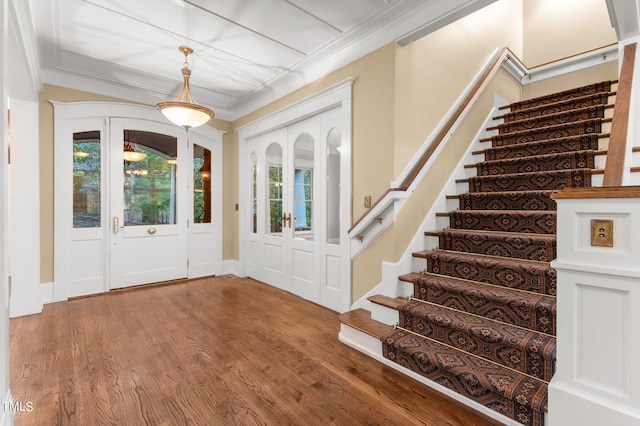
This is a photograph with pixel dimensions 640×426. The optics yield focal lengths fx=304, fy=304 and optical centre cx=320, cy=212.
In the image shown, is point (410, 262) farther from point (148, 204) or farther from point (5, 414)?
point (148, 204)

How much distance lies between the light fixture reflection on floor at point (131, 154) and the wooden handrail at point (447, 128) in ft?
11.1

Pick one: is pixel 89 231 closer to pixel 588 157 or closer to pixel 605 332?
pixel 605 332

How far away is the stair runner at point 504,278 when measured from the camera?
175 cm

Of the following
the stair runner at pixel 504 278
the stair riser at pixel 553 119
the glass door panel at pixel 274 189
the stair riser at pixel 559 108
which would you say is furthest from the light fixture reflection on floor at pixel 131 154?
the stair riser at pixel 559 108

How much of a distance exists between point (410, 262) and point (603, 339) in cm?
155

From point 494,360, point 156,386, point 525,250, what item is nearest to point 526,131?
point 525,250

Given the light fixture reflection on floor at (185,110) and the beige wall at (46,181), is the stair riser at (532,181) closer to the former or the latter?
the light fixture reflection on floor at (185,110)

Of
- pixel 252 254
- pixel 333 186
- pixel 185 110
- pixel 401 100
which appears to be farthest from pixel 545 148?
pixel 252 254

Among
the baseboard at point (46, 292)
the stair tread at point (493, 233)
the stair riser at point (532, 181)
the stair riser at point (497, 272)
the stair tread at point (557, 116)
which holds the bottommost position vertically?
the baseboard at point (46, 292)

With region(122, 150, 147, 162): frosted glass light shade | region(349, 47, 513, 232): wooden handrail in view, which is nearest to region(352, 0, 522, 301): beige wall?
region(349, 47, 513, 232): wooden handrail

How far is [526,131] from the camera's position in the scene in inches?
134

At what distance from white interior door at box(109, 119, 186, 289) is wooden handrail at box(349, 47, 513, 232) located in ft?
10.3

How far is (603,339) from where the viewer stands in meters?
1.30

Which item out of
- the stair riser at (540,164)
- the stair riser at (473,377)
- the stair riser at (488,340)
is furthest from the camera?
the stair riser at (540,164)
